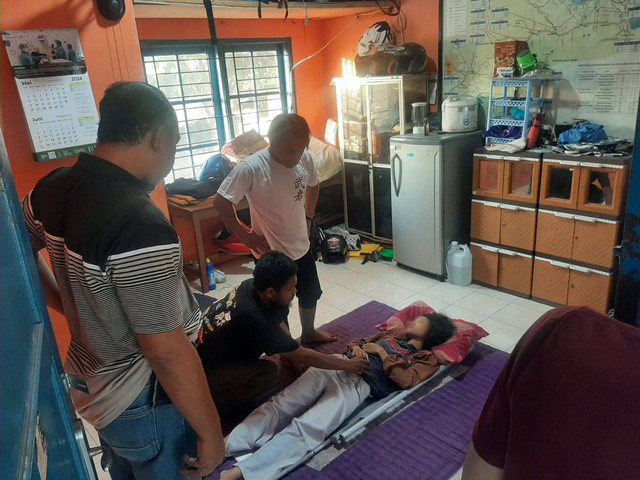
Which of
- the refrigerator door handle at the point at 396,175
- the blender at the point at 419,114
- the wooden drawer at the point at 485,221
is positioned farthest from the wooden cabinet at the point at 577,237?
the blender at the point at 419,114

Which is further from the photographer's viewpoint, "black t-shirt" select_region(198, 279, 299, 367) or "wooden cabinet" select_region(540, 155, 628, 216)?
"wooden cabinet" select_region(540, 155, 628, 216)

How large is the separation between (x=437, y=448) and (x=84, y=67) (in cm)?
260

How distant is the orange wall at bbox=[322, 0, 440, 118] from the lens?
14.4ft

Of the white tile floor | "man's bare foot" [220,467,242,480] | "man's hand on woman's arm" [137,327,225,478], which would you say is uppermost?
"man's hand on woman's arm" [137,327,225,478]

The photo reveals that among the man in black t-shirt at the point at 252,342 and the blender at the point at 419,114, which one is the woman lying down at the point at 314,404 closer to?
the man in black t-shirt at the point at 252,342

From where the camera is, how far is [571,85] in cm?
361

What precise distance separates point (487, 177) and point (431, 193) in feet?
1.47

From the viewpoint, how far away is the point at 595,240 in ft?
10.7

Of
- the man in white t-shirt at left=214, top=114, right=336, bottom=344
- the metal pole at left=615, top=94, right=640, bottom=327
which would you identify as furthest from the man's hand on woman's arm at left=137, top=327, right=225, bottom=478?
the man in white t-shirt at left=214, top=114, right=336, bottom=344

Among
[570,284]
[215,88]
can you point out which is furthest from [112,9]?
[570,284]

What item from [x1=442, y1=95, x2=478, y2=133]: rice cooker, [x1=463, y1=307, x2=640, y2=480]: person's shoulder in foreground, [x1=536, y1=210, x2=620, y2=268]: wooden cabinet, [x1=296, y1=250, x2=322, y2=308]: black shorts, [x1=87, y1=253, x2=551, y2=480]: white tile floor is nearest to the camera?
[x1=463, y1=307, x2=640, y2=480]: person's shoulder in foreground

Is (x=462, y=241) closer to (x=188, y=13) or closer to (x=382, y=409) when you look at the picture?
(x=382, y=409)

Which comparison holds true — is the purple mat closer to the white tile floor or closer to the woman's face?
the woman's face

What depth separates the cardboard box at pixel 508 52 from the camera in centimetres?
375
